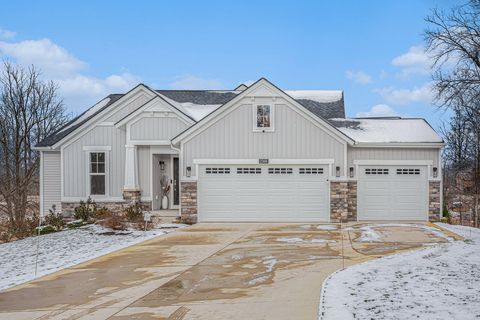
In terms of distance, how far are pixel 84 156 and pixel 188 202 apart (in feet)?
17.9

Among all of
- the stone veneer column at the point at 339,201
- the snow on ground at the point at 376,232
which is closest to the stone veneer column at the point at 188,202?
the stone veneer column at the point at 339,201

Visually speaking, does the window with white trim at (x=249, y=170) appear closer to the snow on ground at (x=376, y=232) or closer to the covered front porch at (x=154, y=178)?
the covered front porch at (x=154, y=178)

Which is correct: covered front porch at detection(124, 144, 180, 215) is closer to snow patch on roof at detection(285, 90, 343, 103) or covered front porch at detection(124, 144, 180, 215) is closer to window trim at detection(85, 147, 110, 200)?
window trim at detection(85, 147, 110, 200)

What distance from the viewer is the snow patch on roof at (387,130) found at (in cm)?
1962

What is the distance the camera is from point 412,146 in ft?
63.5

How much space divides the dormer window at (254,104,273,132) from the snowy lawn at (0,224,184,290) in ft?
15.7

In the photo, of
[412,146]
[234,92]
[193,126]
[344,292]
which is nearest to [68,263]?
[344,292]

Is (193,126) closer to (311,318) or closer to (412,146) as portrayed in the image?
(412,146)

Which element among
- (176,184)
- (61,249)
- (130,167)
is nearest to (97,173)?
(130,167)

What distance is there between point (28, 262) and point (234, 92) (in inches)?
620

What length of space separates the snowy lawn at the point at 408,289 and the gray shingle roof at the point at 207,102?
44.6ft

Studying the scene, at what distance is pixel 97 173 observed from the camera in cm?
2162

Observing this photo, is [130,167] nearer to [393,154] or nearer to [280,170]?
[280,170]

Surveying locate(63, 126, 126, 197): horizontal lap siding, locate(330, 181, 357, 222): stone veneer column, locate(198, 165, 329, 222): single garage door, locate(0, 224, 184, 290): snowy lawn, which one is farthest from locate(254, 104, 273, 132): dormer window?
locate(63, 126, 126, 197): horizontal lap siding
